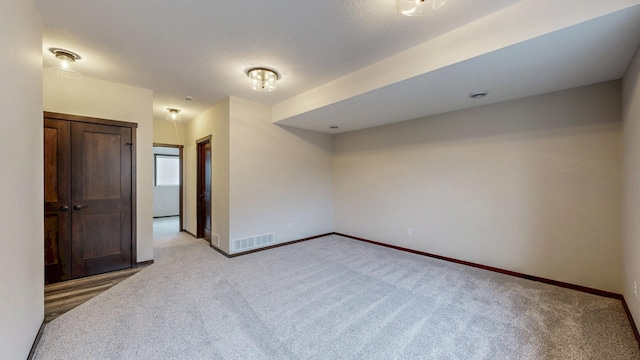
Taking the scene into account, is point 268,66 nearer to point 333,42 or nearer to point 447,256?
point 333,42

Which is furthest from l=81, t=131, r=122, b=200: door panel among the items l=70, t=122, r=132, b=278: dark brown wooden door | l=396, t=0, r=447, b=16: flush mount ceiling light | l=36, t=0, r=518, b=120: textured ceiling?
l=396, t=0, r=447, b=16: flush mount ceiling light

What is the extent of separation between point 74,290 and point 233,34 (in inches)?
134

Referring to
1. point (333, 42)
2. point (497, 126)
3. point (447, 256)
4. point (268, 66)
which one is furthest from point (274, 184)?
point (497, 126)

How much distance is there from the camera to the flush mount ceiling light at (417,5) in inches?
67.9

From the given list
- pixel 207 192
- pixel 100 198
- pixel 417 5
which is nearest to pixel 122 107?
pixel 100 198

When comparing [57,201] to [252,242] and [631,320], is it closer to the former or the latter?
[252,242]

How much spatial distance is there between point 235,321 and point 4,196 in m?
1.79

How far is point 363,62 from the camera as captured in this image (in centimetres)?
286

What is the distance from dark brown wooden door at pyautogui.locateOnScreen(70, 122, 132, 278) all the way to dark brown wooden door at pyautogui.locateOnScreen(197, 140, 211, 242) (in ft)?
4.96

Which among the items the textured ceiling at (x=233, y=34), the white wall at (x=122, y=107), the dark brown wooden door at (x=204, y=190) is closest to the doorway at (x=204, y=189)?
the dark brown wooden door at (x=204, y=190)

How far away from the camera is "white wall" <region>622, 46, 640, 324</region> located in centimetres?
201

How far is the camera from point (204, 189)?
17.4ft

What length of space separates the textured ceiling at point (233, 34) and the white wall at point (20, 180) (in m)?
0.44

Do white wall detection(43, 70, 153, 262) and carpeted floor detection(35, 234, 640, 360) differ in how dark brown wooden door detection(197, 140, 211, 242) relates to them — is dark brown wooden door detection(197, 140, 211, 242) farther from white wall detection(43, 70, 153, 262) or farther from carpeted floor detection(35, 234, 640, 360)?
carpeted floor detection(35, 234, 640, 360)
